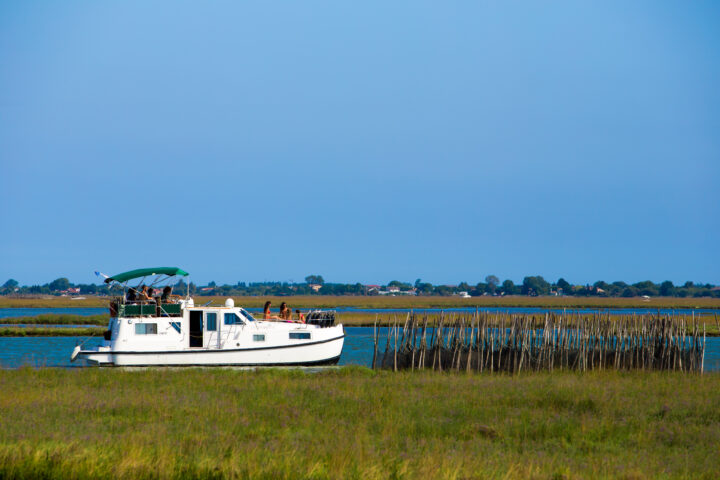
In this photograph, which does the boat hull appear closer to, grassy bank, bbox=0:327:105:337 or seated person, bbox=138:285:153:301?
seated person, bbox=138:285:153:301

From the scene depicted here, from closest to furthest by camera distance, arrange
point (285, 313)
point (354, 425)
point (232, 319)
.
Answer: point (354, 425) → point (232, 319) → point (285, 313)

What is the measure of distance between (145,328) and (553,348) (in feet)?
46.5

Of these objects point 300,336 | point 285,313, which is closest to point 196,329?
point 285,313

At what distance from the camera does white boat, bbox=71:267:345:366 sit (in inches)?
1083

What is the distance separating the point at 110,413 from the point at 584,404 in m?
10.8

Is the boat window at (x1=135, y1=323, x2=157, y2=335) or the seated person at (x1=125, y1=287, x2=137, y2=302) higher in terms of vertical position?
the seated person at (x1=125, y1=287, x2=137, y2=302)

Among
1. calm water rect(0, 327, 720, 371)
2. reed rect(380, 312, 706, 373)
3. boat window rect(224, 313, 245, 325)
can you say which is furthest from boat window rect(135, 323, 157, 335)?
reed rect(380, 312, 706, 373)

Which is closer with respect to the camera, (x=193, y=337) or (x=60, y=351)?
(x=193, y=337)

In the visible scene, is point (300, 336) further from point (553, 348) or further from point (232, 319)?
point (553, 348)

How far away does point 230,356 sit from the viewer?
28328 mm

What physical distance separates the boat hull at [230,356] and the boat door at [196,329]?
374mm

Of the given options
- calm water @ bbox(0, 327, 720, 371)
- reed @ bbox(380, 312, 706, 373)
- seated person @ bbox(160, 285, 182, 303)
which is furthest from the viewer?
calm water @ bbox(0, 327, 720, 371)

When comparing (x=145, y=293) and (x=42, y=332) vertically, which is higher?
(x=145, y=293)

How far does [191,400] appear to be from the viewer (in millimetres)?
19234
